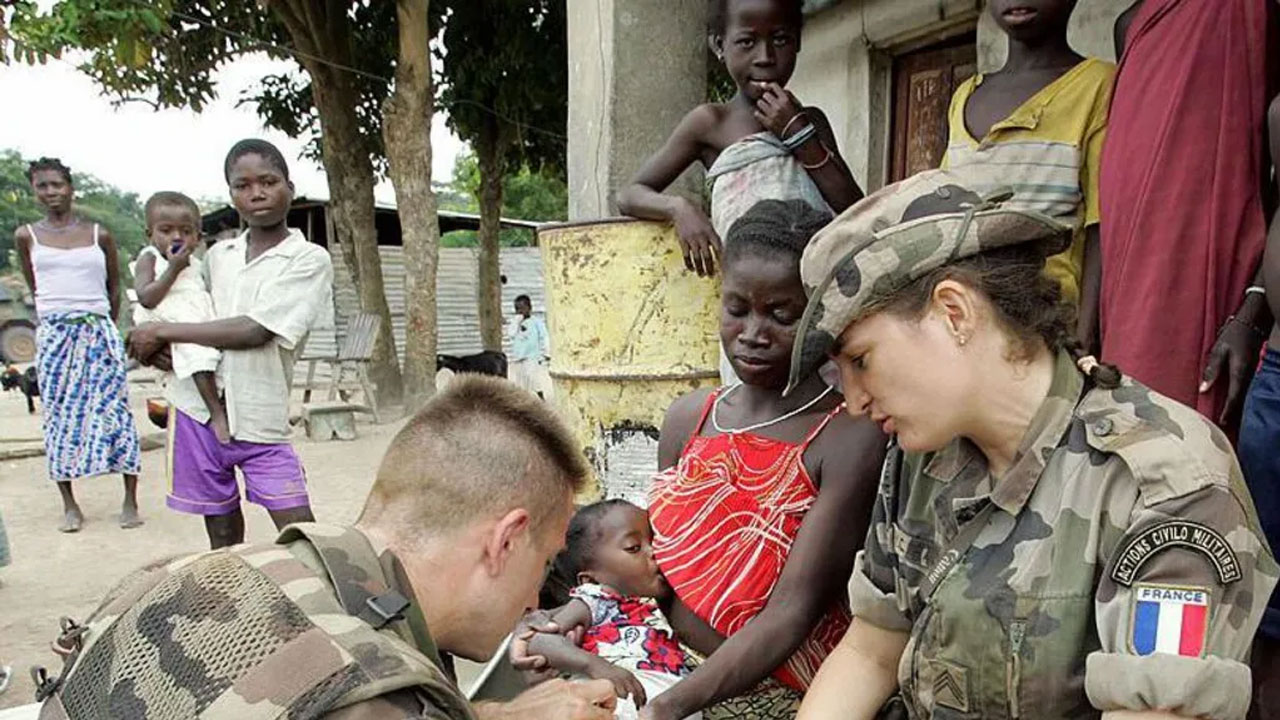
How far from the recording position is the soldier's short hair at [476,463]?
52.4 inches

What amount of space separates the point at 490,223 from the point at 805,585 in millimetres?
11746

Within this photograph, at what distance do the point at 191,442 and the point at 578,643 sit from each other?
209cm

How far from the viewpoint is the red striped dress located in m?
1.74

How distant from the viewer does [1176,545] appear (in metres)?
1.11

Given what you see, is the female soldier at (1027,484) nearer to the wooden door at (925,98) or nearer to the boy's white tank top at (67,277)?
the wooden door at (925,98)

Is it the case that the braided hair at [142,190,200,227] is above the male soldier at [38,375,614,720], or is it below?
above

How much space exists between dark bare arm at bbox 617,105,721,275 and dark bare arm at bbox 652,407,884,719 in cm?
84

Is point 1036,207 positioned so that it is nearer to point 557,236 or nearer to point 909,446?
point 909,446

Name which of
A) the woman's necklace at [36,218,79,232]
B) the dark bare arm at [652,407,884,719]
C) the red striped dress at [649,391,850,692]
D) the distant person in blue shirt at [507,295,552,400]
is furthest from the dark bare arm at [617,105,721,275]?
the distant person in blue shirt at [507,295,552,400]

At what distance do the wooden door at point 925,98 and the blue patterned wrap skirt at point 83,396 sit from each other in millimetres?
4220

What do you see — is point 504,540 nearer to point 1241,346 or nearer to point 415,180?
point 1241,346

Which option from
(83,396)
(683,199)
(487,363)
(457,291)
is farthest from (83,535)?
(457,291)

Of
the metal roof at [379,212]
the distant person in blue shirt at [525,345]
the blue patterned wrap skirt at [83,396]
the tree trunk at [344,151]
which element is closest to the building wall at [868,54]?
the blue patterned wrap skirt at [83,396]

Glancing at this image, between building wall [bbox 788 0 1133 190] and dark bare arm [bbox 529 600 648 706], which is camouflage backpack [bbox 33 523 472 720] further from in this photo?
building wall [bbox 788 0 1133 190]
